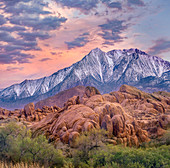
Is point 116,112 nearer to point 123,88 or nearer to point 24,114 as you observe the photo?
point 123,88

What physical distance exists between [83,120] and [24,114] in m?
72.3

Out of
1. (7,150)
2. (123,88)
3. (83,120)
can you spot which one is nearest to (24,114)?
(123,88)

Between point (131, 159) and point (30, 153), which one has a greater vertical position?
point (30, 153)

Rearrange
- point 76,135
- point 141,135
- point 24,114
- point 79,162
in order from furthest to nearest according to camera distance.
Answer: point 24,114 < point 141,135 < point 76,135 < point 79,162

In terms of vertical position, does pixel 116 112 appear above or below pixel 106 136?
above

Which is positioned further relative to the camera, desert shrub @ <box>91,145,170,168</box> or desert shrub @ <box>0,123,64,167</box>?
desert shrub @ <box>0,123,64,167</box>

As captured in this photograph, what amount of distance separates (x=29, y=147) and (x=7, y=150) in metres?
3.62

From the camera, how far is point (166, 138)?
3841 cm

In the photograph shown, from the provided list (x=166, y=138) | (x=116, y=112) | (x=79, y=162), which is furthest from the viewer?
(x=116, y=112)

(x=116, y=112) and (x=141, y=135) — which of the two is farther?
(x=116, y=112)

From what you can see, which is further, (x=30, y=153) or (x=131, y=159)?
(x=30, y=153)

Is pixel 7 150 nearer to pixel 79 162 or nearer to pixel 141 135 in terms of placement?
pixel 79 162

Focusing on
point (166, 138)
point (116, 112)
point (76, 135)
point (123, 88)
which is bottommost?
point (166, 138)

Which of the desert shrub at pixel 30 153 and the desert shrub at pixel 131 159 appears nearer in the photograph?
the desert shrub at pixel 131 159
